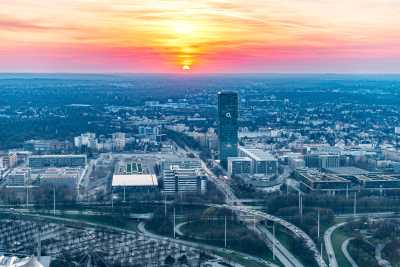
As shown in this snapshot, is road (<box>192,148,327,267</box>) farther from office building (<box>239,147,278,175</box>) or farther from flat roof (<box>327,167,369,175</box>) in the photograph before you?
flat roof (<box>327,167,369,175</box>)

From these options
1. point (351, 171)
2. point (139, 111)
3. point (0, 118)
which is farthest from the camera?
point (139, 111)

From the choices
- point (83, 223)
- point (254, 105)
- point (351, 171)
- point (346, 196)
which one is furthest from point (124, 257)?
point (254, 105)

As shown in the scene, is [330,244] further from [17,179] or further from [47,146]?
[47,146]

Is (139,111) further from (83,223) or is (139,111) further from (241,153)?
(83,223)

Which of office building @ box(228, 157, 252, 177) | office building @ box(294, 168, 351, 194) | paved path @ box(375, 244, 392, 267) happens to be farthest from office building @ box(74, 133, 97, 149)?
paved path @ box(375, 244, 392, 267)

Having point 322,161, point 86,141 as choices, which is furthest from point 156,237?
point 86,141

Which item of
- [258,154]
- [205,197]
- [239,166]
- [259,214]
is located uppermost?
[258,154]

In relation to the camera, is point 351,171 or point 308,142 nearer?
point 351,171
